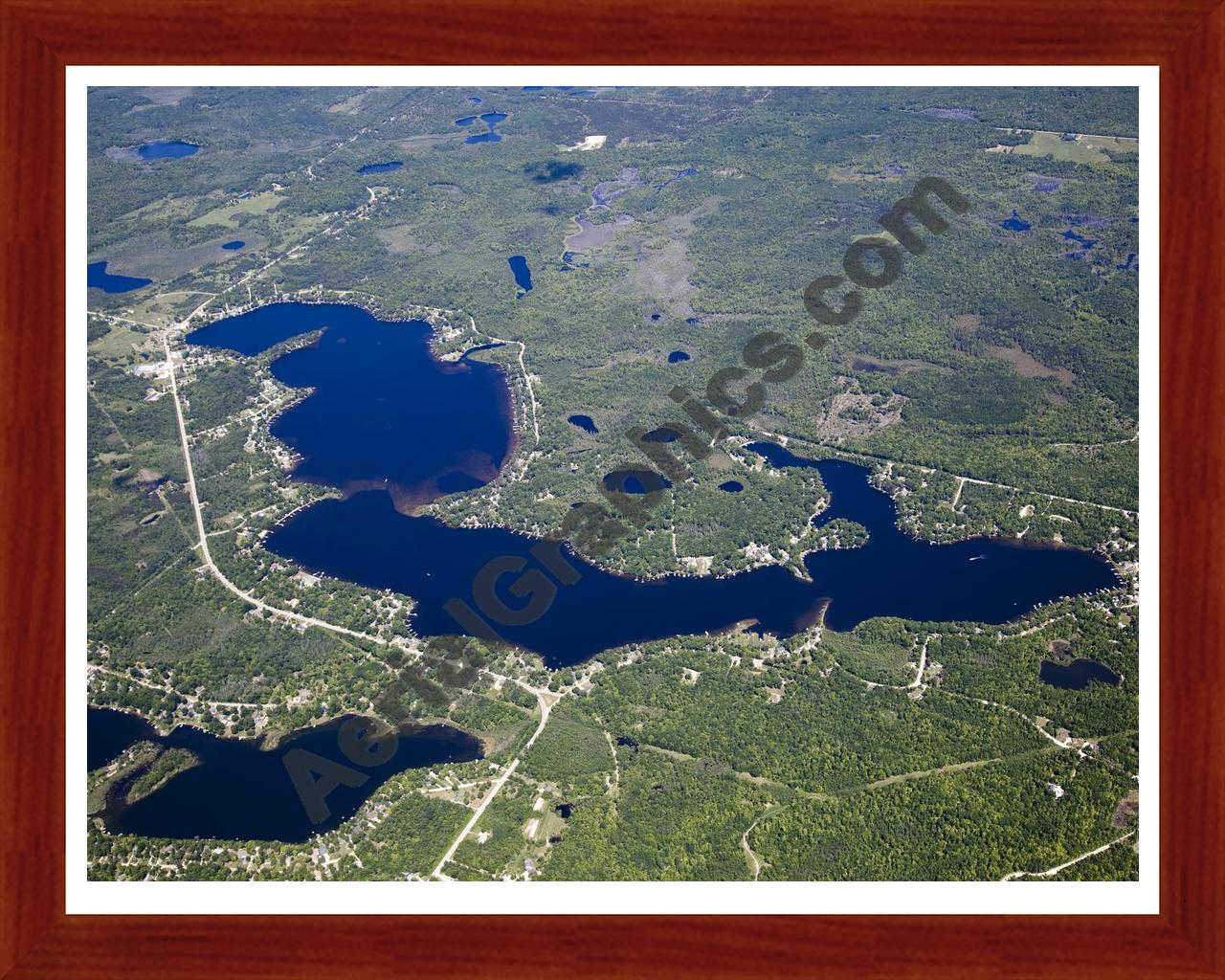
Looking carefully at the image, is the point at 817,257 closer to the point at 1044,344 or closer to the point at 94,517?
the point at 1044,344

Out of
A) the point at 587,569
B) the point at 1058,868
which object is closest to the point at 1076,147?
the point at 587,569

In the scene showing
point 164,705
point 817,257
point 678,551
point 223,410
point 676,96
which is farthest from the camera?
point 676,96

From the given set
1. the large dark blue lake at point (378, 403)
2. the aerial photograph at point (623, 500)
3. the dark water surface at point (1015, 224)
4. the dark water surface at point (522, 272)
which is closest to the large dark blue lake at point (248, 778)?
the aerial photograph at point (623, 500)
